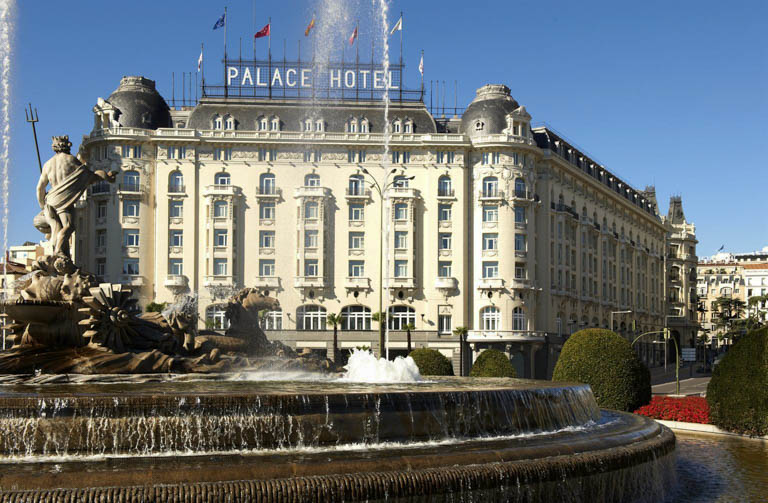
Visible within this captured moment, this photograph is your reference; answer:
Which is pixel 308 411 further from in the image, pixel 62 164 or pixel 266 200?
pixel 266 200

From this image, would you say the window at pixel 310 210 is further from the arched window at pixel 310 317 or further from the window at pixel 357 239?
the arched window at pixel 310 317

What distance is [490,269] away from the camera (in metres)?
82.8

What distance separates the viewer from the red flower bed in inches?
1325

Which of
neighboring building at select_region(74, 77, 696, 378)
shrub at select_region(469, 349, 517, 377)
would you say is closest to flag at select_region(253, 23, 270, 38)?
neighboring building at select_region(74, 77, 696, 378)

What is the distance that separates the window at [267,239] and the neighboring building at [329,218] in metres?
0.11

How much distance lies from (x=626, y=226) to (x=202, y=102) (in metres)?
58.3

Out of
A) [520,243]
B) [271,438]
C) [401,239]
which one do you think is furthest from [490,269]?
[271,438]

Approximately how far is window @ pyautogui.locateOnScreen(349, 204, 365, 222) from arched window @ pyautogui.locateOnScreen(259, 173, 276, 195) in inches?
294

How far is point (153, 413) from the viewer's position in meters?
15.5

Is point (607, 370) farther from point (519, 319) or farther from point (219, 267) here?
point (219, 267)

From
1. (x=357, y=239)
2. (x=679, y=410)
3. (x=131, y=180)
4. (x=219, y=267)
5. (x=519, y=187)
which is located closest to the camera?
(x=679, y=410)

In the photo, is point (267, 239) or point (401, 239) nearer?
point (267, 239)

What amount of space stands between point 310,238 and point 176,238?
40.0 feet

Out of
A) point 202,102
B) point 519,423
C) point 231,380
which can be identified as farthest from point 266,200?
point 519,423
